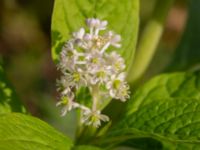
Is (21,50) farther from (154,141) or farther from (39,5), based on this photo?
(154,141)

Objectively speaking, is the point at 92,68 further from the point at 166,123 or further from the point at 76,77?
the point at 166,123

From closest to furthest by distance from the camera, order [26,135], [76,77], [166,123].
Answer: [26,135] < [166,123] < [76,77]

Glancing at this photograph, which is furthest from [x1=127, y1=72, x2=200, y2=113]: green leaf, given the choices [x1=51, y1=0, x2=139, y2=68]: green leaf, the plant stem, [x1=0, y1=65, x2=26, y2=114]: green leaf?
[x1=0, y1=65, x2=26, y2=114]: green leaf

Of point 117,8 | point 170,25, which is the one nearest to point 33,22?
point 170,25

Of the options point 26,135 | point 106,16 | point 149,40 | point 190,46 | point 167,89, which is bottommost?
point 26,135

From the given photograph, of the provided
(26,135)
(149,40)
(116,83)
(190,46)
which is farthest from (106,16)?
(190,46)

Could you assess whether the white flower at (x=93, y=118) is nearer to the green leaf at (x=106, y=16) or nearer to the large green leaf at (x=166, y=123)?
the large green leaf at (x=166, y=123)

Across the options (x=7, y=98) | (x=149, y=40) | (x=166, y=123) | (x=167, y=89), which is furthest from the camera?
(x=149, y=40)
